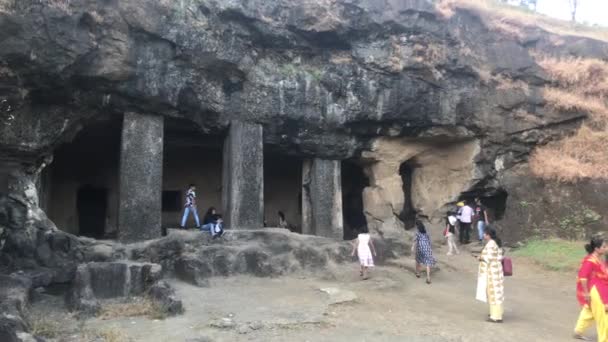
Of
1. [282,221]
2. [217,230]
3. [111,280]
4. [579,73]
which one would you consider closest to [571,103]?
[579,73]

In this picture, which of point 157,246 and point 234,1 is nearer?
point 157,246

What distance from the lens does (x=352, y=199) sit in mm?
20500

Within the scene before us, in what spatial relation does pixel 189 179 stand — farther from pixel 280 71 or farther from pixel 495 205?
pixel 495 205

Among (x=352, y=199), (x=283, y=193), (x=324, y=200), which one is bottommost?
(x=324, y=200)

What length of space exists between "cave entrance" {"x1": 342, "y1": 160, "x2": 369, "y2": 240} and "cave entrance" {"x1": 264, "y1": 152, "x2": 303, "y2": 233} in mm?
1901

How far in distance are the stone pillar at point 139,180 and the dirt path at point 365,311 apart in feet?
8.87

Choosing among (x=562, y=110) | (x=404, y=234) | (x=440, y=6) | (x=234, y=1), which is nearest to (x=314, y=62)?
(x=234, y=1)

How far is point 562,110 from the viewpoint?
55.5ft

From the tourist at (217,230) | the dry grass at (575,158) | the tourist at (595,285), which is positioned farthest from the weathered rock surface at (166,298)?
the dry grass at (575,158)

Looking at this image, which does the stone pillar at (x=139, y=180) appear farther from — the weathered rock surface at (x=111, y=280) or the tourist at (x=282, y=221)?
the tourist at (x=282, y=221)

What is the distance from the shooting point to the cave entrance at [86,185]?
52.9 ft

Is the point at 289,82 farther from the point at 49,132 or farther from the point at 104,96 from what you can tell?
the point at 49,132

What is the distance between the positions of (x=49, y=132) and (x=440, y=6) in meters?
11.4

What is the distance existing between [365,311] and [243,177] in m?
6.48
